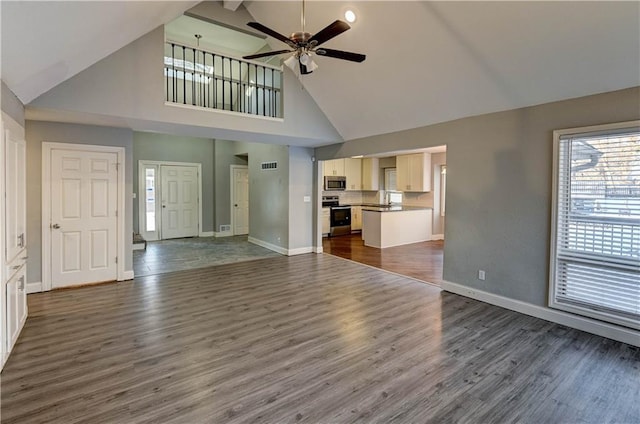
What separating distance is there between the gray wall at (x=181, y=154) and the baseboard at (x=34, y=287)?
4201 millimetres

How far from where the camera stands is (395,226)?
26.7 ft

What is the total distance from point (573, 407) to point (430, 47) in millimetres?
3616

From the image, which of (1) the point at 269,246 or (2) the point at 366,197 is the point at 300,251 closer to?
(1) the point at 269,246

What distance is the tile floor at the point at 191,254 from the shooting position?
611cm

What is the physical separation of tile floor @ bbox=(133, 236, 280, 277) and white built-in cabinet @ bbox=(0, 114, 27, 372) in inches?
90.3

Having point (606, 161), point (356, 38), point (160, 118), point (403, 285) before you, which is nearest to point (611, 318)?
point (606, 161)

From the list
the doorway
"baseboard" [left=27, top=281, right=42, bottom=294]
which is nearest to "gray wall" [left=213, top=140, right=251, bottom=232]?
the doorway

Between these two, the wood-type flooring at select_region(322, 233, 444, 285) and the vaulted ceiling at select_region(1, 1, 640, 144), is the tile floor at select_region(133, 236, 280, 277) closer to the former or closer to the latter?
the wood-type flooring at select_region(322, 233, 444, 285)

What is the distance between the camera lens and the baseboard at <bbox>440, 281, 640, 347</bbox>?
3.17 metres

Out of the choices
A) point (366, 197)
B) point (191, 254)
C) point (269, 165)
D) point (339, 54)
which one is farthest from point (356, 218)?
point (339, 54)

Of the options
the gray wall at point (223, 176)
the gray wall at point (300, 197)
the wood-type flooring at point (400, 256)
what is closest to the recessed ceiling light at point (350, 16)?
the gray wall at point (300, 197)

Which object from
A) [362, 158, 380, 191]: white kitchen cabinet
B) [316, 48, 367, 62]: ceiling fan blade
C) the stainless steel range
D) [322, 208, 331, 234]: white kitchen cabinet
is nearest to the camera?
[316, 48, 367, 62]: ceiling fan blade

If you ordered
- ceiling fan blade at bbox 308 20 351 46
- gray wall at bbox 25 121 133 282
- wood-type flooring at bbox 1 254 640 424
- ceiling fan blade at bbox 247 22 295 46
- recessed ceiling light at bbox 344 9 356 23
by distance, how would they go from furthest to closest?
1. gray wall at bbox 25 121 133 282
2. recessed ceiling light at bbox 344 9 356 23
3. ceiling fan blade at bbox 247 22 295 46
4. ceiling fan blade at bbox 308 20 351 46
5. wood-type flooring at bbox 1 254 640 424

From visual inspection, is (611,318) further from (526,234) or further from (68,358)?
(68,358)
